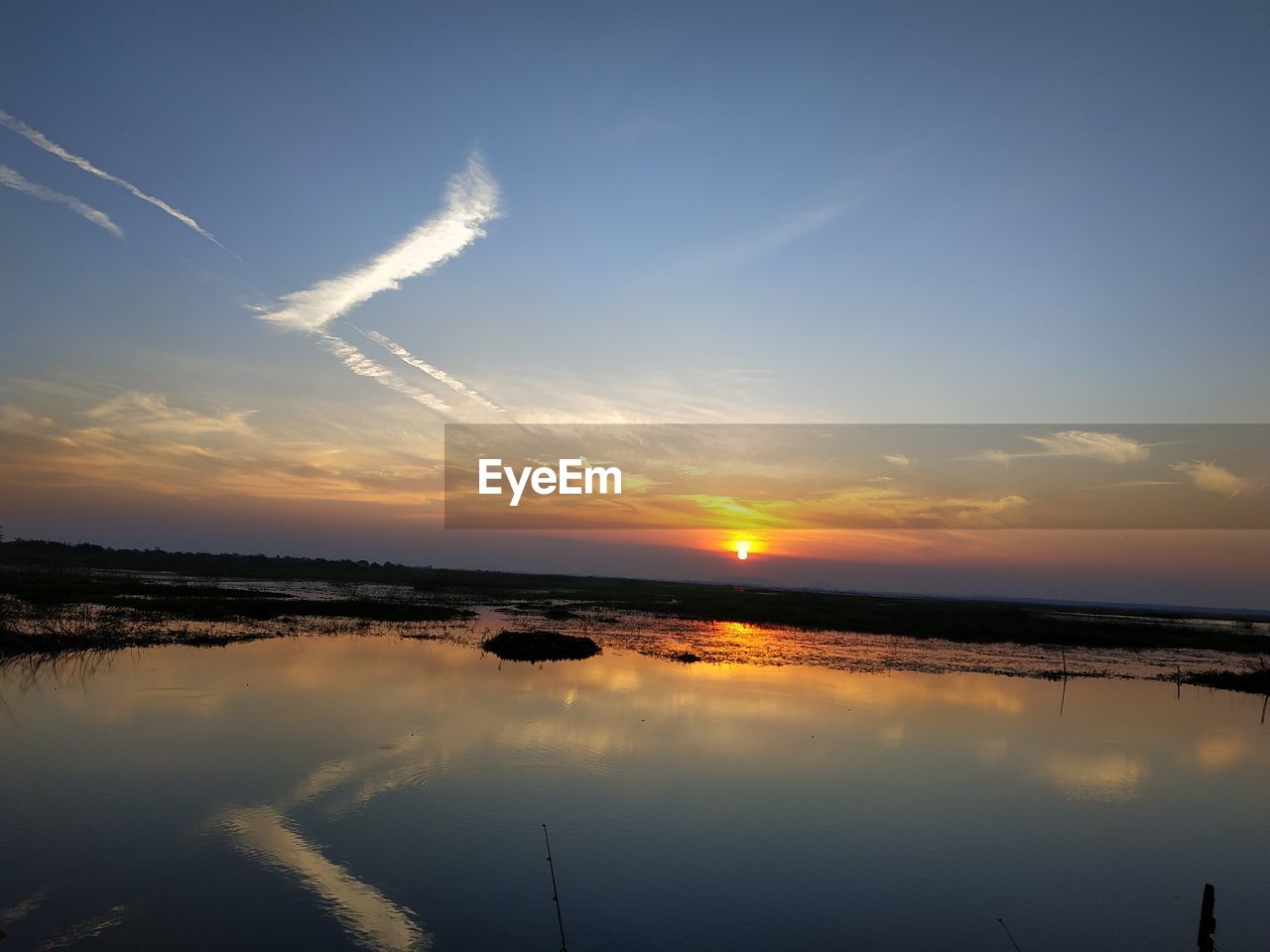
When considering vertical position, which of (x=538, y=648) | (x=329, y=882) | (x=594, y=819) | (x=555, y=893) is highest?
(x=329, y=882)

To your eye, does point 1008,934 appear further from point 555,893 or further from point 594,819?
point 594,819

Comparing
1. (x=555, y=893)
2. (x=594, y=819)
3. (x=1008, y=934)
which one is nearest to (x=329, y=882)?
(x=555, y=893)

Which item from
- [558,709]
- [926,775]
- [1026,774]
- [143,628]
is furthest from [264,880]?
[143,628]

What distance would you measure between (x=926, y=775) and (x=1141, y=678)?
2611 cm

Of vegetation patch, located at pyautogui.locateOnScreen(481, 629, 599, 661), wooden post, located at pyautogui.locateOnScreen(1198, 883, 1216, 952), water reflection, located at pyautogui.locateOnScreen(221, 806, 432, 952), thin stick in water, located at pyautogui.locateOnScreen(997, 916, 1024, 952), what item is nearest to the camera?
wooden post, located at pyautogui.locateOnScreen(1198, 883, 1216, 952)

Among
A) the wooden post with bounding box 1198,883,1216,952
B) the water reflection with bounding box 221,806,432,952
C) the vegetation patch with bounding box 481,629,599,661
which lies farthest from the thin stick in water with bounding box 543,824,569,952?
the vegetation patch with bounding box 481,629,599,661

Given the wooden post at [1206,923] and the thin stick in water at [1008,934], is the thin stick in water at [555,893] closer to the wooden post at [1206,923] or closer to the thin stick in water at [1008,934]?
the thin stick in water at [1008,934]

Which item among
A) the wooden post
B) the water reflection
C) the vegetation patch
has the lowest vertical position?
the vegetation patch

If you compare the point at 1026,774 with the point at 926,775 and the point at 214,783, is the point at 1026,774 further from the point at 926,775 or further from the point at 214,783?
the point at 214,783

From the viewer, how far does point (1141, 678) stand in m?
35.9

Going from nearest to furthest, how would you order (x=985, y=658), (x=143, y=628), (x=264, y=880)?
(x=264, y=880) < (x=143, y=628) < (x=985, y=658)

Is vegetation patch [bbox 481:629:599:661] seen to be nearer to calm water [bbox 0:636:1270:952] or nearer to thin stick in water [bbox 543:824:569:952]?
calm water [bbox 0:636:1270:952]

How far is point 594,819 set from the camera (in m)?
13.5

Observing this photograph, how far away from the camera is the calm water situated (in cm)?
985
